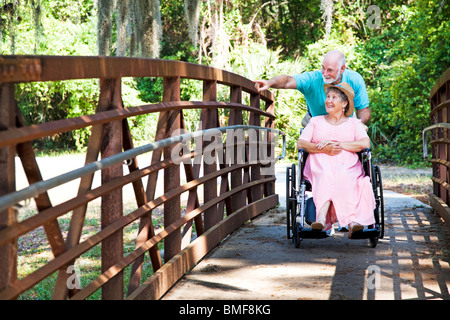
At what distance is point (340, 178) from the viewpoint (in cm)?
489

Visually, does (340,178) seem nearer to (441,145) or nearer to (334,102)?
(334,102)

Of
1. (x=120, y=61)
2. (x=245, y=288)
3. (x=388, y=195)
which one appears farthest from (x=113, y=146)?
(x=388, y=195)

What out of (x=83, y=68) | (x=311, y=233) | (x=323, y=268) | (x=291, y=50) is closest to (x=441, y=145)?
(x=311, y=233)

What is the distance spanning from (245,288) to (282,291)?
0.22 metres

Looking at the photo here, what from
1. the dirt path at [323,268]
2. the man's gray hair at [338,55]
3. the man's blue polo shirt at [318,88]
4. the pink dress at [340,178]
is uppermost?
the man's gray hair at [338,55]

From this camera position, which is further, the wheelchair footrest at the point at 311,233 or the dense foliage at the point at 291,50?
the dense foliage at the point at 291,50

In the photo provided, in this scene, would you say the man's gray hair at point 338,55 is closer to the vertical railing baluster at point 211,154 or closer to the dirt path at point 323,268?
the vertical railing baluster at point 211,154

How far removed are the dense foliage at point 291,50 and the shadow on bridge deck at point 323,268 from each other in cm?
655

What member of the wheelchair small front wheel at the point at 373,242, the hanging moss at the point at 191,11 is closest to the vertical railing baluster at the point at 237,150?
the wheelchair small front wheel at the point at 373,242

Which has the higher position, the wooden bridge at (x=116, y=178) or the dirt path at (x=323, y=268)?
the wooden bridge at (x=116, y=178)

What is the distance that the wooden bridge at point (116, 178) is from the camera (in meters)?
2.30

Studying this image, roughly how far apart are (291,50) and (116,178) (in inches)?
771

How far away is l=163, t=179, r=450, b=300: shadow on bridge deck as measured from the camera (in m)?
3.80

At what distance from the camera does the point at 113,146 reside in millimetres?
3371
